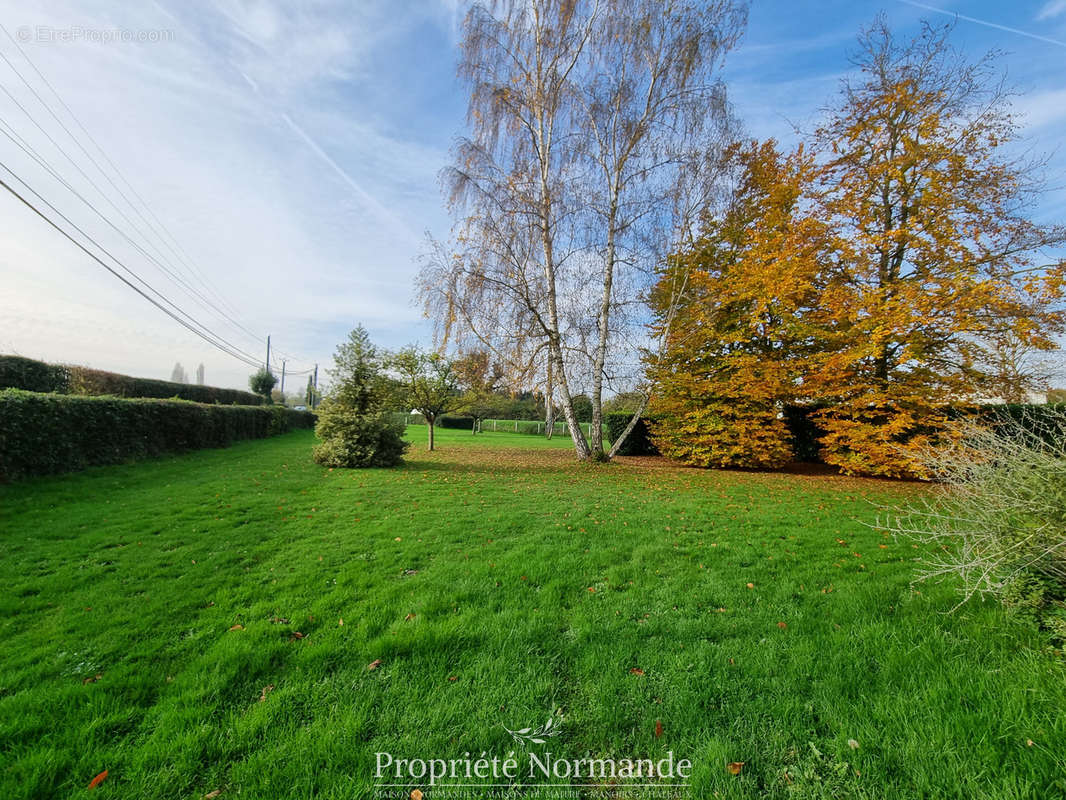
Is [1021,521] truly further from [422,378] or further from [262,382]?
[262,382]

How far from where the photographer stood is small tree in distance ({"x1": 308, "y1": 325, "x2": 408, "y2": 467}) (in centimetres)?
1039

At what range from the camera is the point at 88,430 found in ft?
25.1

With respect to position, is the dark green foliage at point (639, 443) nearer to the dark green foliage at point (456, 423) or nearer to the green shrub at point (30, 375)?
the green shrub at point (30, 375)

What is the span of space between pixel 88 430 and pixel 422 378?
29.1 ft

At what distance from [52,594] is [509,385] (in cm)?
890

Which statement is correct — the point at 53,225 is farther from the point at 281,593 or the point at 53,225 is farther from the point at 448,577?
the point at 448,577

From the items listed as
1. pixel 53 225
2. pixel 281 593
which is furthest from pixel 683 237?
pixel 53 225

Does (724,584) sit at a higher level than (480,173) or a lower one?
lower

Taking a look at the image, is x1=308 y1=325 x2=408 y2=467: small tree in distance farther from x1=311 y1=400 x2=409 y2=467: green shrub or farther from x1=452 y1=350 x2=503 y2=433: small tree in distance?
x1=452 y1=350 x2=503 y2=433: small tree in distance

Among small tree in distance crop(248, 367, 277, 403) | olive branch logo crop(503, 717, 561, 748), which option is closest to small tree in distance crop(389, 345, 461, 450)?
olive branch logo crop(503, 717, 561, 748)

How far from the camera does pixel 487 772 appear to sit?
1628mm

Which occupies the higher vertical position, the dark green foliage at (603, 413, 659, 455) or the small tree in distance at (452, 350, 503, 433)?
the small tree in distance at (452, 350, 503, 433)

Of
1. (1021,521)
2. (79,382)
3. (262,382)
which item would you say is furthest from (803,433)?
(262,382)

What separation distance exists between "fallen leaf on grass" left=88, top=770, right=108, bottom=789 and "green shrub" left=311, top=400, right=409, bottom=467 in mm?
9335
